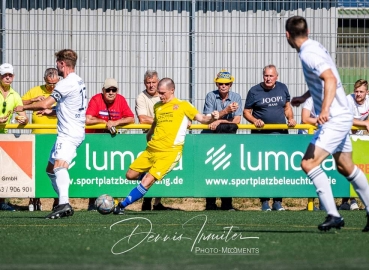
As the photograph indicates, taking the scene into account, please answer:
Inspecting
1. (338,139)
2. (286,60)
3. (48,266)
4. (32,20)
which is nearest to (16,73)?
(32,20)

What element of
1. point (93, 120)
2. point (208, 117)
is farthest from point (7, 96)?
point (208, 117)

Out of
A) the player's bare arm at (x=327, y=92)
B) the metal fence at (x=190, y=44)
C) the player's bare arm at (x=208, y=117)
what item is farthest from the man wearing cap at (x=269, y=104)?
the player's bare arm at (x=327, y=92)

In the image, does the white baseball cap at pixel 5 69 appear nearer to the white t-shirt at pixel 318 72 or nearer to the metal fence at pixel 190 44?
the metal fence at pixel 190 44

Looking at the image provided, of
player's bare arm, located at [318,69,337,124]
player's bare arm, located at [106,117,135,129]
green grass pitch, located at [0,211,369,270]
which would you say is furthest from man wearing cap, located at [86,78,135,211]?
player's bare arm, located at [318,69,337,124]

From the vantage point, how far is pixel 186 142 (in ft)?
48.4

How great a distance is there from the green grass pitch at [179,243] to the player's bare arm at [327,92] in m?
1.17

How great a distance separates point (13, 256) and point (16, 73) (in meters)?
9.28

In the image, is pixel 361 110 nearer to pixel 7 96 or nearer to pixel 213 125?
pixel 213 125

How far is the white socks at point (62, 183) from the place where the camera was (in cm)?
1196

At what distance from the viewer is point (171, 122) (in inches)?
515

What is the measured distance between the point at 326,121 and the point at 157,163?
4.43 meters

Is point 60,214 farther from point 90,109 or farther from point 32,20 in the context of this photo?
point 32,20

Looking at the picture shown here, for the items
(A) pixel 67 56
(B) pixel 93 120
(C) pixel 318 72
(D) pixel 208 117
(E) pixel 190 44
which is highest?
(E) pixel 190 44

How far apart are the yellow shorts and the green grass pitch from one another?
88 centimetres
